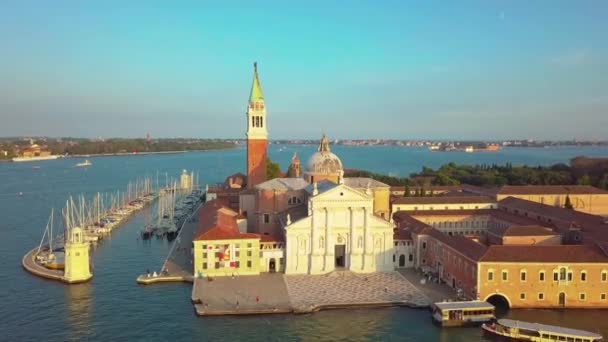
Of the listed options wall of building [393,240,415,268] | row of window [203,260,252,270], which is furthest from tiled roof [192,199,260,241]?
wall of building [393,240,415,268]

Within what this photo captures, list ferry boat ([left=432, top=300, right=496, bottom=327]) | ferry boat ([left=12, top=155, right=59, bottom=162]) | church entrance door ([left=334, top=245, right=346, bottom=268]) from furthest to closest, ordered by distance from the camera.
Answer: ferry boat ([left=12, top=155, right=59, bottom=162]) < church entrance door ([left=334, top=245, right=346, bottom=268]) < ferry boat ([left=432, top=300, right=496, bottom=327])

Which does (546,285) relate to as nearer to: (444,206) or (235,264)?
(235,264)

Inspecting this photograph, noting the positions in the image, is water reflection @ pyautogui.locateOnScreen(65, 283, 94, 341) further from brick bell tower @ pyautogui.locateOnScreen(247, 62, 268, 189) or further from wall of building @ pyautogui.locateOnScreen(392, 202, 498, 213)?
wall of building @ pyautogui.locateOnScreen(392, 202, 498, 213)

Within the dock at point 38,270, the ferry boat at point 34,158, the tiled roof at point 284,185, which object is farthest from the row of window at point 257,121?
the ferry boat at point 34,158

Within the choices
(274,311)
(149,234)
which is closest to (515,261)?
(274,311)

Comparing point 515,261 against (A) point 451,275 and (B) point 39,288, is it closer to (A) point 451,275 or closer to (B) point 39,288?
(A) point 451,275

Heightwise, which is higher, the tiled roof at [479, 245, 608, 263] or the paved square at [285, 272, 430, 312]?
the tiled roof at [479, 245, 608, 263]
